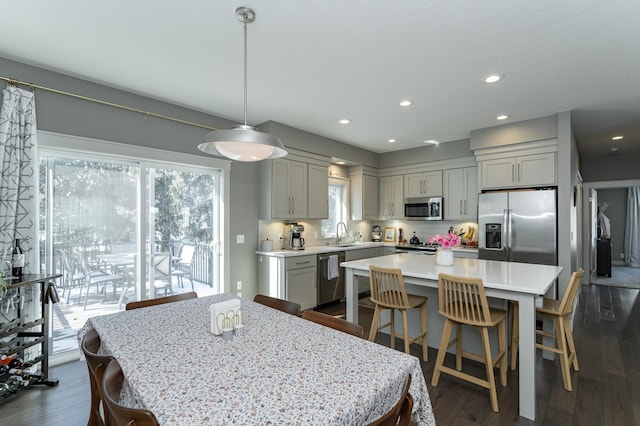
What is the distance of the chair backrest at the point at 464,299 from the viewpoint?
2225 millimetres

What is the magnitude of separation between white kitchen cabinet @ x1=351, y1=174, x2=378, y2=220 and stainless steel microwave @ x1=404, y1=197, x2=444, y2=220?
66cm

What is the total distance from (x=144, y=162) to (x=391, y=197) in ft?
14.2

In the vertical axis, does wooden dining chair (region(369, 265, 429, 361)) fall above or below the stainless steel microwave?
below

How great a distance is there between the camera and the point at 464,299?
7.87 ft

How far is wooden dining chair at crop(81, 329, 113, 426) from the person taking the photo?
1.27 meters

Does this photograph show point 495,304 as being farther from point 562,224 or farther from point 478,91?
point 478,91

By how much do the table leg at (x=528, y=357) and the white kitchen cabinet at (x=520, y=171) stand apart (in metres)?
2.57

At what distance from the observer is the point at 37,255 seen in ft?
8.89

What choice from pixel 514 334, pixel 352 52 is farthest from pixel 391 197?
pixel 352 52

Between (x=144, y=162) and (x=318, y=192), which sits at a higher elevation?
(x=144, y=162)

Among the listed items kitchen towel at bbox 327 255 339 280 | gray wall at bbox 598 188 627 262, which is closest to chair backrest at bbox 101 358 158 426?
kitchen towel at bbox 327 255 339 280

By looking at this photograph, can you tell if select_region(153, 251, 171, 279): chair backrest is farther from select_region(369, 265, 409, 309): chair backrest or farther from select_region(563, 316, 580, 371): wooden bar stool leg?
select_region(563, 316, 580, 371): wooden bar stool leg

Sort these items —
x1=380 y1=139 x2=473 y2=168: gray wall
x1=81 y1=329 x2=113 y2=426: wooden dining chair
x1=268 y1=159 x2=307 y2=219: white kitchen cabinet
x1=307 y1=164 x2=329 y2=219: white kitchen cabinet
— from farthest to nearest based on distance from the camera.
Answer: x1=380 y1=139 x2=473 y2=168: gray wall, x1=307 y1=164 x2=329 y2=219: white kitchen cabinet, x1=268 y1=159 x2=307 y2=219: white kitchen cabinet, x1=81 y1=329 x2=113 y2=426: wooden dining chair

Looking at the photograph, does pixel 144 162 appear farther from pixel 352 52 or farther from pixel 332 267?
pixel 332 267
